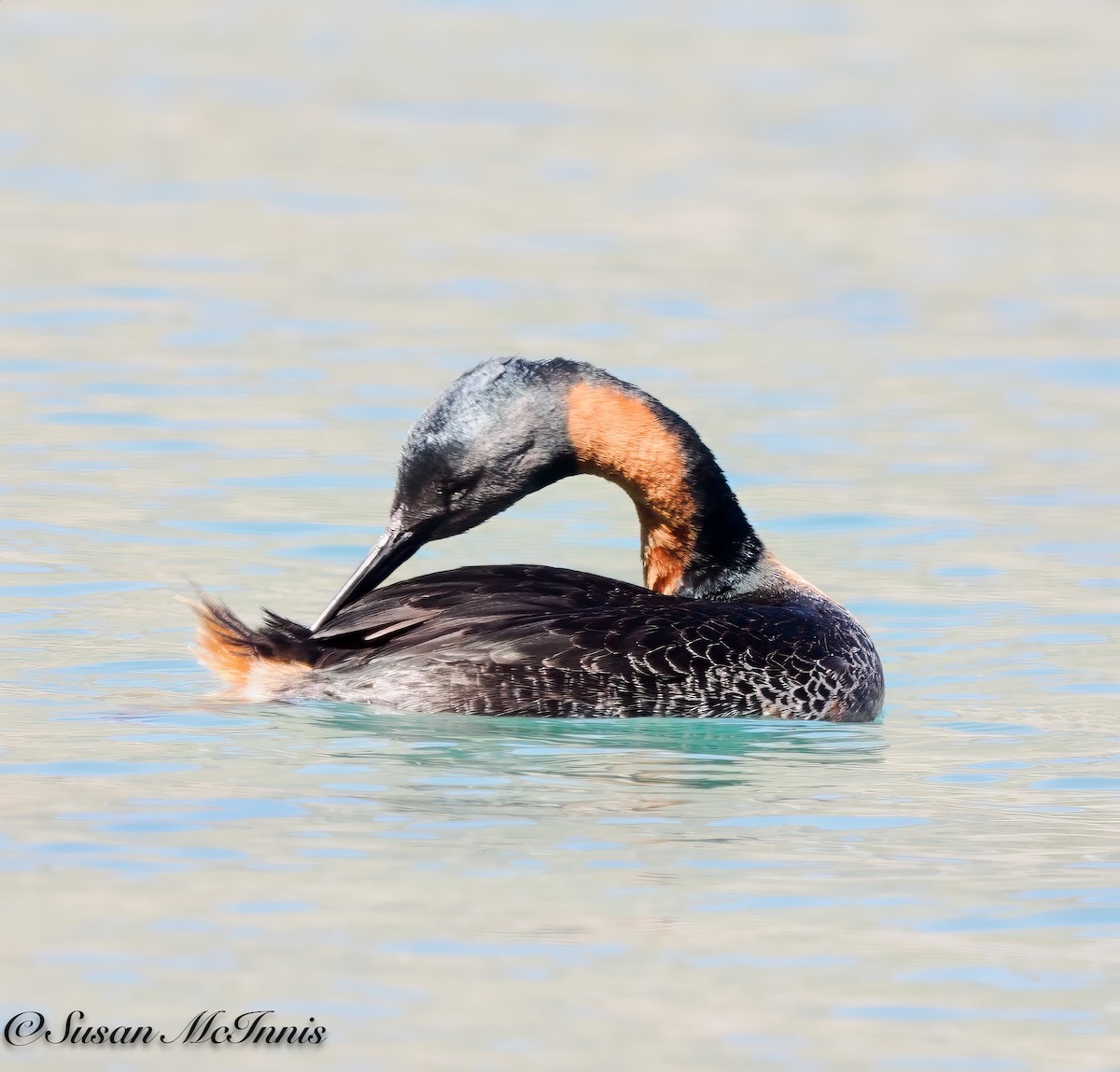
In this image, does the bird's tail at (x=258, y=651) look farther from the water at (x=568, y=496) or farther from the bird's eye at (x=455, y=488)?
the bird's eye at (x=455, y=488)

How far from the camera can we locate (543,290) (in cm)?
1672

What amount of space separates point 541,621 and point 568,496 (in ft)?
14.4

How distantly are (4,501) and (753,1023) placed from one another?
6.64 meters

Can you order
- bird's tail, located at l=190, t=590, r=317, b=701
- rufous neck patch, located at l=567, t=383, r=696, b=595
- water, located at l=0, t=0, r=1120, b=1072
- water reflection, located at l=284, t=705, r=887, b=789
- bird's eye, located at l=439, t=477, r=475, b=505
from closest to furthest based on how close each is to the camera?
water, located at l=0, t=0, r=1120, b=1072 → water reflection, located at l=284, t=705, r=887, b=789 → bird's tail, located at l=190, t=590, r=317, b=701 → bird's eye, located at l=439, t=477, r=475, b=505 → rufous neck patch, located at l=567, t=383, r=696, b=595

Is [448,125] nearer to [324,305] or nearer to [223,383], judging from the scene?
[324,305]

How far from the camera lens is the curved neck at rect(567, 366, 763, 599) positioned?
884 centimetres

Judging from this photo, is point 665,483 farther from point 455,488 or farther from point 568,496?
point 568,496

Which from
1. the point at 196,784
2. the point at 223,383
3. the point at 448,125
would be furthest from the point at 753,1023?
the point at 448,125

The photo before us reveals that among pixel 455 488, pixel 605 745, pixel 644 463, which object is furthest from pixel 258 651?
pixel 644 463

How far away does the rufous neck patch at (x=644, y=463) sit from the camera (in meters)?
8.81
